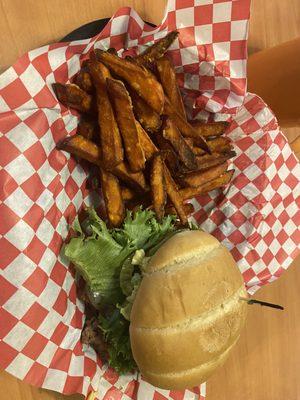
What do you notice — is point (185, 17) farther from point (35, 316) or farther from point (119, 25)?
point (35, 316)

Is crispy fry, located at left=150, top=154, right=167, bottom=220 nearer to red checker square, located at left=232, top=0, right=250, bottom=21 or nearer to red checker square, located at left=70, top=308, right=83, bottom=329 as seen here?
red checker square, located at left=70, top=308, right=83, bottom=329

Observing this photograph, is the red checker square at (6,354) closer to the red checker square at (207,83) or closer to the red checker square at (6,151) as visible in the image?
the red checker square at (6,151)

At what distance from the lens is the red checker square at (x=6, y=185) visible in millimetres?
1122

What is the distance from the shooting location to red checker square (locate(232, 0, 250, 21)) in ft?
4.57

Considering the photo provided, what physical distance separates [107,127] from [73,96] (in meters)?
0.14

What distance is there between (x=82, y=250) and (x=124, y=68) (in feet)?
1.86

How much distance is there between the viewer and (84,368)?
4.67 ft

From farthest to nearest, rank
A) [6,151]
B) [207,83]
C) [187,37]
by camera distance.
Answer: [207,83] < [187,37] < [6,151]

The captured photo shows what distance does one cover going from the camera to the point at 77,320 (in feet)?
4.67

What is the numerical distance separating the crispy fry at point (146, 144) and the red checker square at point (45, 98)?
263 mm

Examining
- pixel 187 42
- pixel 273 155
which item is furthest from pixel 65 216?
pixel 273 155

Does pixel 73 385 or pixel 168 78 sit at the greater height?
pixel 168 78

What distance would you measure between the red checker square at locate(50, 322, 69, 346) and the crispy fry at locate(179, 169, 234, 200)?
1.96 ft

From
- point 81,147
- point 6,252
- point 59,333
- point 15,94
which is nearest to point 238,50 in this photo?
point 81,147
